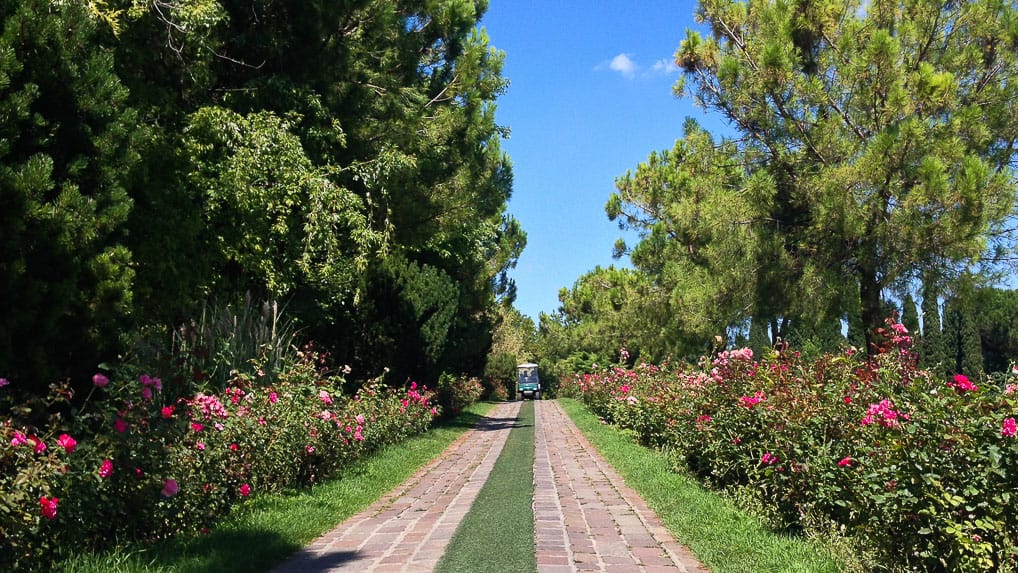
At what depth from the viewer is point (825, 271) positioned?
41.9 feet

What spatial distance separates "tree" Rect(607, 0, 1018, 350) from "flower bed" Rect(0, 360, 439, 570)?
8.66 metres

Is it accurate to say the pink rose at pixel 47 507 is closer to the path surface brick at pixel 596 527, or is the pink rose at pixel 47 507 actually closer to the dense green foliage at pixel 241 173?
the dense green foliage at pixel 241 173

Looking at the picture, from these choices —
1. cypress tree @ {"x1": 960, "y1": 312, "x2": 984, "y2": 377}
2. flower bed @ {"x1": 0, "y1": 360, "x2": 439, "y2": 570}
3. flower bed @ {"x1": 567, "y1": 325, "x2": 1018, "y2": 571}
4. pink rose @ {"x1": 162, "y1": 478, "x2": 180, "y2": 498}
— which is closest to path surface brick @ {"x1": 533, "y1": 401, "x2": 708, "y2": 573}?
flower bed @ {"x1": 567, "y1": 325, "x2": 1018, "y2": 571}

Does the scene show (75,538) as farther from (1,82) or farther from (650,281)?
(650,281)

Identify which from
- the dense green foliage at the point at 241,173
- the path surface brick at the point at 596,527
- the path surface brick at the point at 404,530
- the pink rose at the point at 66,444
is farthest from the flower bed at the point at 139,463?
the path surface brick at the point at 596,527

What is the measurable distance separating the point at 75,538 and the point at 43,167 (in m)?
2.24

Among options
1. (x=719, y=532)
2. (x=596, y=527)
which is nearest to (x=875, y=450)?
(x=719, y=532)

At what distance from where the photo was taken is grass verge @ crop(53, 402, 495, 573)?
4434mm

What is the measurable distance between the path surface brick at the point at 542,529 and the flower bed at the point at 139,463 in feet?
3.25

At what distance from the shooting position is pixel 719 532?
5.66 meters

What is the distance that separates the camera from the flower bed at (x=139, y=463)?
4.08 metres

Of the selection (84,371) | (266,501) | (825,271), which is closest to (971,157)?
(825,271)

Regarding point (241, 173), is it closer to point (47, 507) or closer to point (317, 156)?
point (317, 156)

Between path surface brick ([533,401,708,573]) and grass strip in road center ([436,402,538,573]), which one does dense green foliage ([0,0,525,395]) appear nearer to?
grass strip in road center ([436,402,538,573])
